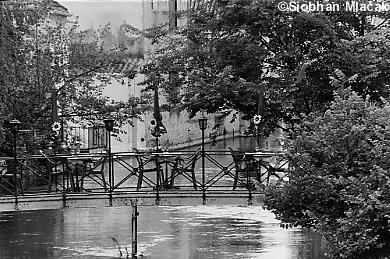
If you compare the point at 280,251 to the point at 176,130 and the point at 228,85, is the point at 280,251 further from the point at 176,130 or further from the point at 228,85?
the point at 176,130

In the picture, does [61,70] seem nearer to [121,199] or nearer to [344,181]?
[121,199]

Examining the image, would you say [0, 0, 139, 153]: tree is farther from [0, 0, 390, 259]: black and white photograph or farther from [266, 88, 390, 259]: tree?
[266, 88, 390, 259]: tree

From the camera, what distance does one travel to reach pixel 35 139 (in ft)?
79.3

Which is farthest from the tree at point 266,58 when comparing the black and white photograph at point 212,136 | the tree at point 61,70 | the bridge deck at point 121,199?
the bridge deck at point 121,199

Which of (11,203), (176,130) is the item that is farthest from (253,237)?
(176,130)

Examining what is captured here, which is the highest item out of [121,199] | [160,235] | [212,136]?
[212,136]

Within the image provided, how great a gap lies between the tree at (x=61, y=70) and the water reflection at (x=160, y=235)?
7.50 metres

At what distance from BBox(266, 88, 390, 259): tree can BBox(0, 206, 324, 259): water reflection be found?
270cm

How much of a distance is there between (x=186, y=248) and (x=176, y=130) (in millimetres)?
31731

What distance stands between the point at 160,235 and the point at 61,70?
1300 centimetres

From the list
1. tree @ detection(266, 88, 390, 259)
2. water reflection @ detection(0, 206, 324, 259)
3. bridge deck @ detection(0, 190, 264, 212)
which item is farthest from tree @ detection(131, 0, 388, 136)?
tree @ detection(266, 88, 390, 259)

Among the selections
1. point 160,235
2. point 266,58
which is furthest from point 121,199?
point 266,58

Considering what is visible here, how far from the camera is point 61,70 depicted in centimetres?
2559

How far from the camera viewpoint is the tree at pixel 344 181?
8.00 m
